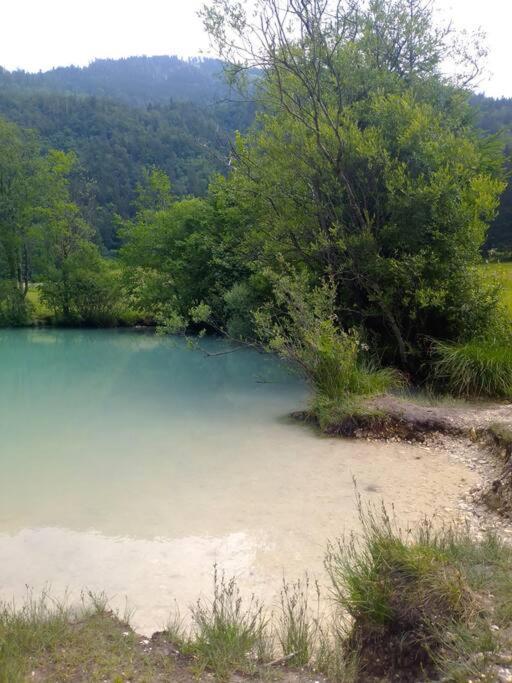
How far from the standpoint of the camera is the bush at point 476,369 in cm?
1170

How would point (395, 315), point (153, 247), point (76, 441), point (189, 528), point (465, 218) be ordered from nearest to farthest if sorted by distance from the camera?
point (189, 528)
point (76, 441)
point (465, 218)
point (395, 315)
point (153, 247)

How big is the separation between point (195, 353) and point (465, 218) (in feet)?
40.3

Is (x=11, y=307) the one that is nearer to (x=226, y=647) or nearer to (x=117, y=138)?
(x=226, y=647)

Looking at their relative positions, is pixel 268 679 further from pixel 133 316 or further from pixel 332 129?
pixel 133 316

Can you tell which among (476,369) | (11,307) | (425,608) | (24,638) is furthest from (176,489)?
(11,307)

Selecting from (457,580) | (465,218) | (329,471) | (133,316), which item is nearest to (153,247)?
(133,316)

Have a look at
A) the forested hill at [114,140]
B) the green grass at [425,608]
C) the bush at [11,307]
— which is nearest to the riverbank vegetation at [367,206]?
the green grass at [425,608]

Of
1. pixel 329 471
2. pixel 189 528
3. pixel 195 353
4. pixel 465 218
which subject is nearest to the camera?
pixel 189 528

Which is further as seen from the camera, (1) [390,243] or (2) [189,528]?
(1) [390,243]

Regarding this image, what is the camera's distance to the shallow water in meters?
5.82

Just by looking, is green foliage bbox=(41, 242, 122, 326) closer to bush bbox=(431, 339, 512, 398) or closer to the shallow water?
the shallow water

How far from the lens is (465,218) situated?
12703mm

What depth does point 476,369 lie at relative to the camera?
12.0 metres

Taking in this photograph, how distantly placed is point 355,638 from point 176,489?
4.51m
